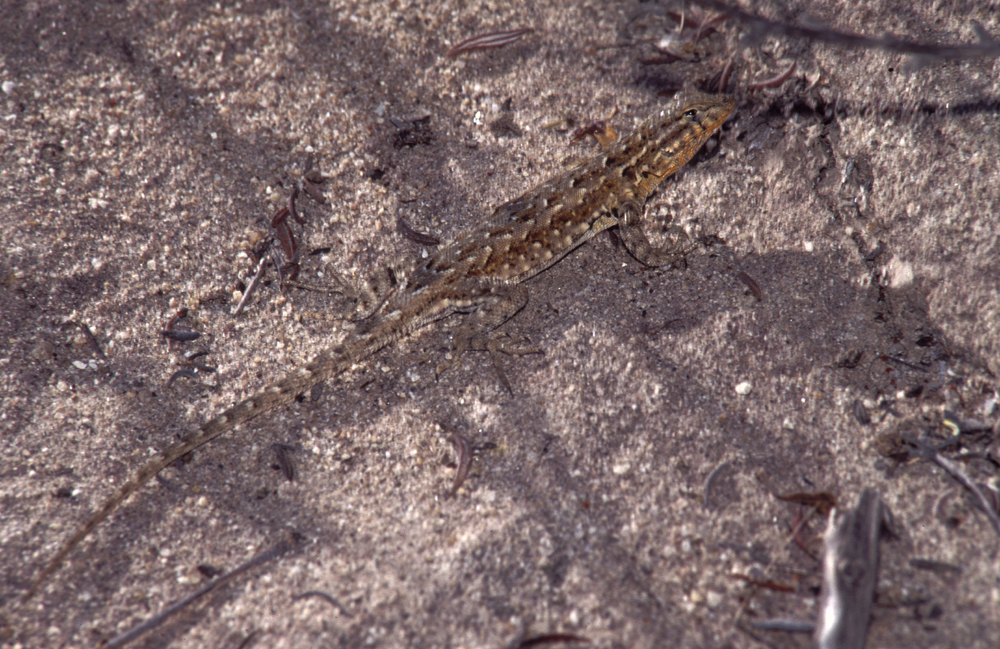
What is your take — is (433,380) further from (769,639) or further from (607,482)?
(769,639)

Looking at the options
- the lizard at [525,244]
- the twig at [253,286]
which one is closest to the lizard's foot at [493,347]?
the lizard at [525,244]

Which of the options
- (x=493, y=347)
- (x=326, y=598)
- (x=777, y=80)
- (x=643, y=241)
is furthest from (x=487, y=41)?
(x=326, y=598)

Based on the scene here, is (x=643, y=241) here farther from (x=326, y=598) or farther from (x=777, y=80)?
(x=326, y=598)

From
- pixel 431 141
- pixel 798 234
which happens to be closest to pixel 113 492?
pixel 431 141

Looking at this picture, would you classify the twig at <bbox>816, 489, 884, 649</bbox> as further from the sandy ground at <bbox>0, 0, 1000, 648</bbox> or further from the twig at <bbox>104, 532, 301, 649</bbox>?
the twig at <bbox>104, 532, 301, 649</bbox>

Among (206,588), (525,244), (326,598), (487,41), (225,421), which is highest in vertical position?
(487,41)

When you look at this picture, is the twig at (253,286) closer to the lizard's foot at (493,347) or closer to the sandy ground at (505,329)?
the sandy ground at (505,329)

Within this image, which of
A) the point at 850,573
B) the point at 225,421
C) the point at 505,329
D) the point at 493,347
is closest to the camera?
the point at 850,573
